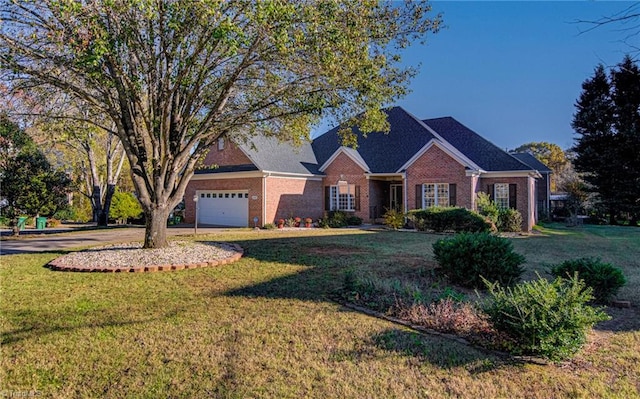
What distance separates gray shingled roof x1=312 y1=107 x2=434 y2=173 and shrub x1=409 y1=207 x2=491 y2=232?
464 centimetres

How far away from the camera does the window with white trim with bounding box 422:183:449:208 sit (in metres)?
21.5

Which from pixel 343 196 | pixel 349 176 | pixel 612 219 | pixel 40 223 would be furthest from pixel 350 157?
pixel 612 219

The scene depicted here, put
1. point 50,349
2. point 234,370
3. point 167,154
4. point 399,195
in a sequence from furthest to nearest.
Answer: point 399,195 < point 167,154 < point 50,349 < point 234,370

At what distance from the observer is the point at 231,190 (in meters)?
23.9

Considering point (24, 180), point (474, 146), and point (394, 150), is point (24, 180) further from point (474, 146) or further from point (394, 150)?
point (474, 146)

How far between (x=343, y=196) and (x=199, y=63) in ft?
51.0

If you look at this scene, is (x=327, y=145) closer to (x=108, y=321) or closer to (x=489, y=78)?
(x=489, y=78)

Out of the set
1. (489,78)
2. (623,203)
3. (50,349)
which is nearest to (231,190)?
(489,78)

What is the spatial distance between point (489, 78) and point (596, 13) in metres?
12.2

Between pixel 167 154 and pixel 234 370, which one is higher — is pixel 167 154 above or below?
above

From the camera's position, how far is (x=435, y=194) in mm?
21828

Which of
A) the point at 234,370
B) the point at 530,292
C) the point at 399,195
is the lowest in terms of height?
the point at 234,370

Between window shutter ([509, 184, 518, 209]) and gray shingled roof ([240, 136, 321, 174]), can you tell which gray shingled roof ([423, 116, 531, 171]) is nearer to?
window shutter ([509, 184, 518, 209])

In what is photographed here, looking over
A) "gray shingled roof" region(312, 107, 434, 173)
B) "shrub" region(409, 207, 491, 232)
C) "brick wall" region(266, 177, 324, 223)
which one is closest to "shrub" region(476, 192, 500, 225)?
"shrub" region(409, 207, 491, 232)
